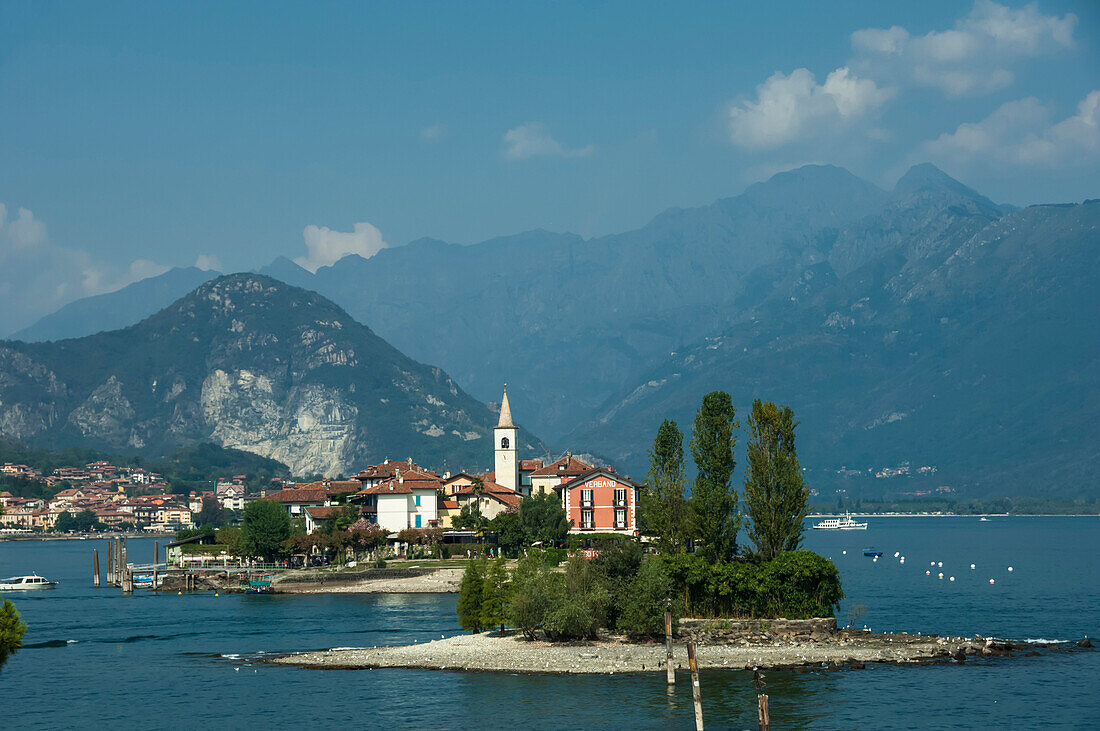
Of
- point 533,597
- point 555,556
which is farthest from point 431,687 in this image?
point 555,556

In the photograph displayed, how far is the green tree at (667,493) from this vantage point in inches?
2911

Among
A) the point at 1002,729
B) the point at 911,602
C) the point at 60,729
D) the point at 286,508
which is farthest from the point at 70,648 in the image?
the point at 286,508

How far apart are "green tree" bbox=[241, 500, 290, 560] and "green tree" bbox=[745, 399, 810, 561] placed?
75267mm

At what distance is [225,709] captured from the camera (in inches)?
2223

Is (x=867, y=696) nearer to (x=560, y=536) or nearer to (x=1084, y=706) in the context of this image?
(x=1084, y=706)

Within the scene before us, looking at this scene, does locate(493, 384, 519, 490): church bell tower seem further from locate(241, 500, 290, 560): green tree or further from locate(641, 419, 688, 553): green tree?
locate(641, 419, 688, 553): green tree

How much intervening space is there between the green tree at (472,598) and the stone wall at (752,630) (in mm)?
13338

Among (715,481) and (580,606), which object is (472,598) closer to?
Result: (580,606)

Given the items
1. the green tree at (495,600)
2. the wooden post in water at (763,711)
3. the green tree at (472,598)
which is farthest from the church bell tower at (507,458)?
the wooden post in water at (763,711)

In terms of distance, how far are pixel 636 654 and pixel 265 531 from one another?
79.5 meters

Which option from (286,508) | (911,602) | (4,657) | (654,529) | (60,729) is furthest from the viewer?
(286,508)

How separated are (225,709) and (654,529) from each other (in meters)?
29.2

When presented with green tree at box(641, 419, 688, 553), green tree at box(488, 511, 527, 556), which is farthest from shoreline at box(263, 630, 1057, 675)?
green tree at box(488, 511, 527, 556)

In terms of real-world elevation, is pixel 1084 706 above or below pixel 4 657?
below
